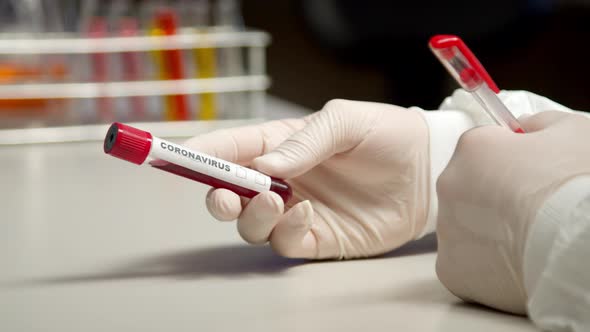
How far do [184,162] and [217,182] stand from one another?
0.10 ft

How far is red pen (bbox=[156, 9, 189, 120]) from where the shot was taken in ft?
3.79

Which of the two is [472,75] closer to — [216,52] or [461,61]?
[461,61]

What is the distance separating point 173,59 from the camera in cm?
117

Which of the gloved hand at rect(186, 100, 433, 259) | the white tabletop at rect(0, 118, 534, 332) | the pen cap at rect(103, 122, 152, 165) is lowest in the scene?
the white tabletop at rect(0, 118, 534, 332)

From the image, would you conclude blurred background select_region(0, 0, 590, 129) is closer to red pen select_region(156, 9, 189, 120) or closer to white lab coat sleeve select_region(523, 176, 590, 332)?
red pen select_region(156, 9, 189, 120)

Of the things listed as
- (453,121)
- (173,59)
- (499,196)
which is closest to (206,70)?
(173,59)

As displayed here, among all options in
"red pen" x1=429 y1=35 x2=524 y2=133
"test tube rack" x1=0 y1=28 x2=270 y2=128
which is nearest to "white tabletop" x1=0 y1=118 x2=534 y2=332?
"red pen" x1=429 y1=35 x2=524 y2=133

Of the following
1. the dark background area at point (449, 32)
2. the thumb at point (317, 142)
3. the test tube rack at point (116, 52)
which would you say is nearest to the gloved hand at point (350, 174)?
the thumb at point (317, 142)

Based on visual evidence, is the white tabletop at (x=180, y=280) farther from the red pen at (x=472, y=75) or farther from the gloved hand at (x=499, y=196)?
the red pen at (x=472, y=75)

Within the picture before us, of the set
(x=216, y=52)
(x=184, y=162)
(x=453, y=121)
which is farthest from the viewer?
(x=216, y=52)

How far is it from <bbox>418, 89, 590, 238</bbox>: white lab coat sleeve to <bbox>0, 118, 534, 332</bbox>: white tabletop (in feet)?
0.19

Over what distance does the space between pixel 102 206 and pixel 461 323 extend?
45 cm

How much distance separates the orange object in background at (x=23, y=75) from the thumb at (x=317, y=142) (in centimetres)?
67

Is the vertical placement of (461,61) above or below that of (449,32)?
above
